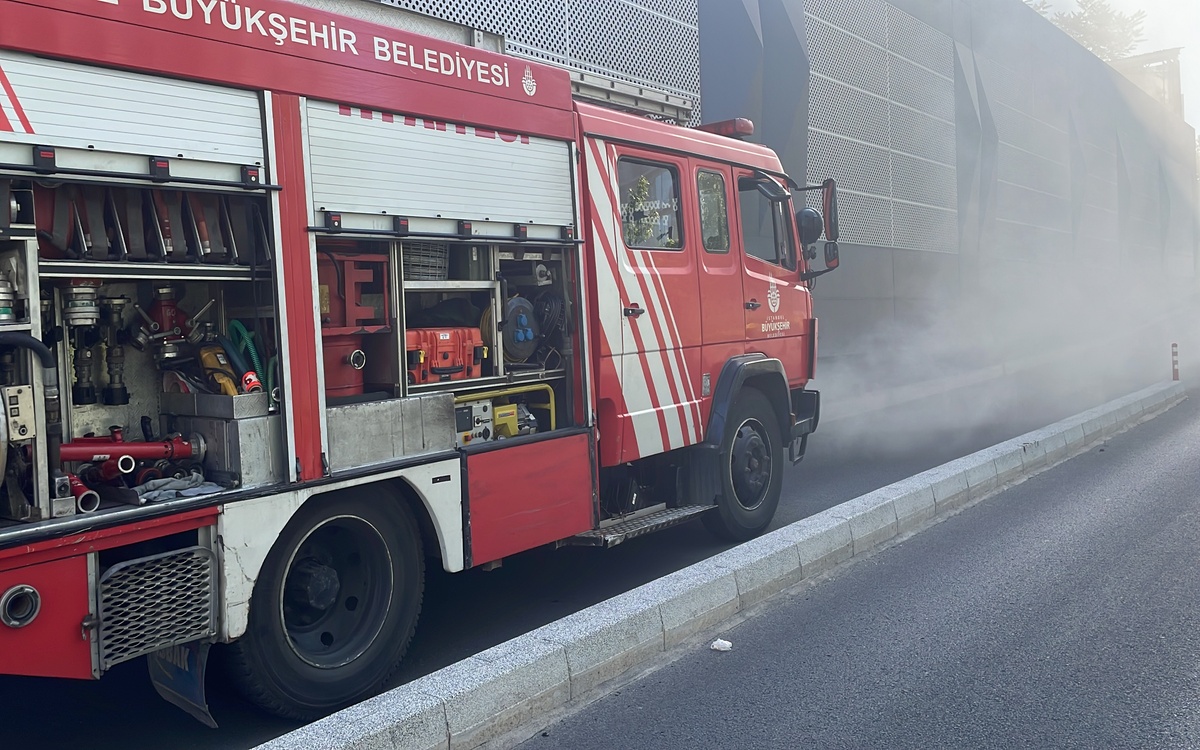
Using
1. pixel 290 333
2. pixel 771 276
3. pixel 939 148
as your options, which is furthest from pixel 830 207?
pixel 939 148

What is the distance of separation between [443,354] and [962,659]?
9.15ft

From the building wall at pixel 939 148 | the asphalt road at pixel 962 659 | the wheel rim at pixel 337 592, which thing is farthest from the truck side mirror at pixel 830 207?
the building wall at pixel 939 148

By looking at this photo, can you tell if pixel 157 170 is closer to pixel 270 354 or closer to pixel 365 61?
pixel 270 354

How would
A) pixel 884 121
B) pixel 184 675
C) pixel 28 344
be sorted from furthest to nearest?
pixel 884 121 → pixel 184 675 → pixel 28 344

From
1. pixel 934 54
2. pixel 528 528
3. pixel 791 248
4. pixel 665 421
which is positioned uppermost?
pixel 934 54

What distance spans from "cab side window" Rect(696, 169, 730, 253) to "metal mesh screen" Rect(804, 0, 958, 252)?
31.4ft

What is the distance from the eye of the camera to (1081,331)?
27.7m

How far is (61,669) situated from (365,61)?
8.74 feet

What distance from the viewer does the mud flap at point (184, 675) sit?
3.96 metres

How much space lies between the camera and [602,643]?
4605 millimetres

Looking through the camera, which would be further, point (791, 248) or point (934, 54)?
point (934, 54)

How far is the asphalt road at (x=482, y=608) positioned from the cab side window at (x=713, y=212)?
205 cm

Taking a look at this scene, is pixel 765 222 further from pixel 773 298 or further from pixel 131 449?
pixel 131 449

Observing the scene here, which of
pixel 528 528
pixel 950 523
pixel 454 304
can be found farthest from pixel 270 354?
pixel 950 523
